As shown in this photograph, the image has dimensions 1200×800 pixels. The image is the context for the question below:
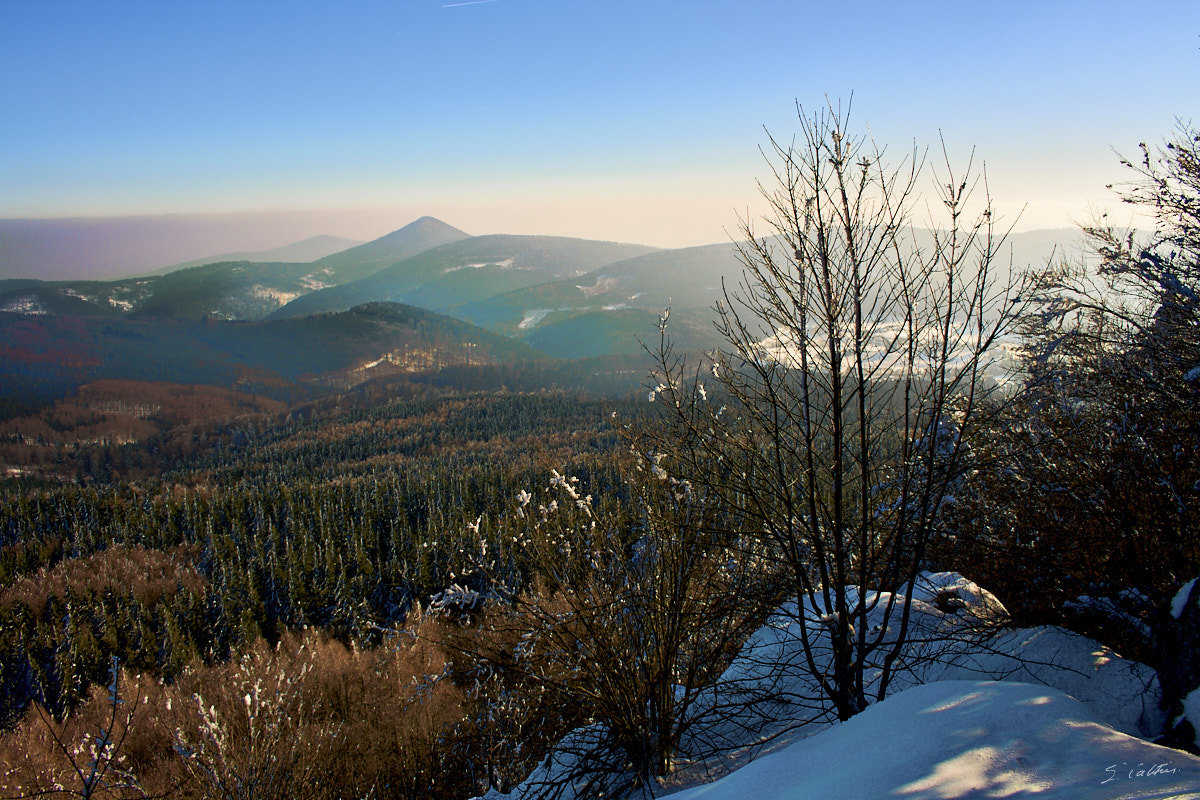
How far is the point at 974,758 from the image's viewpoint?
3379 millimetres

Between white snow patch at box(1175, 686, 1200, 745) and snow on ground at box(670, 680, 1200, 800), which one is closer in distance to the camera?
snow on ground at box(670, 680, 1200, 800)

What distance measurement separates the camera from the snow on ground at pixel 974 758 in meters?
3.11

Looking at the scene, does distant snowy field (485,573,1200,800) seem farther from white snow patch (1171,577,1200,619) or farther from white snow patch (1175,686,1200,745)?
white snow patch (1171,577,1200,619)

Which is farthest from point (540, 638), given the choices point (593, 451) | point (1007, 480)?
point (593, 451)

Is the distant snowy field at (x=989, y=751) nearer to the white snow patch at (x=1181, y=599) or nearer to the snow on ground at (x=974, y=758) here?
the snow on ground at (x=974, y=758)

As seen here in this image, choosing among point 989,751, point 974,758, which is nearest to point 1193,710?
point 989,751

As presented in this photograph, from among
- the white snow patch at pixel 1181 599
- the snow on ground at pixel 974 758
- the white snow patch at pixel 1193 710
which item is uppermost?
the white snow patch at pixel 1181 599

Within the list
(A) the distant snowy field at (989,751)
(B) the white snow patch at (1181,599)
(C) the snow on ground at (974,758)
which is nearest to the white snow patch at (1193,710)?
(A) the distant snowy field at (989,751)

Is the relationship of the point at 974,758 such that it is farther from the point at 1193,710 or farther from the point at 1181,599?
the point at 1181,599

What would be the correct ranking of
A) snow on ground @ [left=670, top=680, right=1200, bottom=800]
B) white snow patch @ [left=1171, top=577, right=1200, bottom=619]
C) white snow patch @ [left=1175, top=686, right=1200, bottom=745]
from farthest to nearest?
1. white snow patch @ [left=1171, top=577, right=1200, bottom=619]
2. white snow patch @ [left=1175, top=686, right=1200, bottom=745]
3. snow on ground @ [left=670, top=680, right=1200, bottom=800]

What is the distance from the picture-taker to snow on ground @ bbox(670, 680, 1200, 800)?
311 centimetres

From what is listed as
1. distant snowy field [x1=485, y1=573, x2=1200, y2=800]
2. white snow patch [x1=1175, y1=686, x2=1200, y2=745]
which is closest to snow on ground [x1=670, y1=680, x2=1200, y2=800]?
distant snowy field [x1=485, y1=573, x2=1200, y2=800]

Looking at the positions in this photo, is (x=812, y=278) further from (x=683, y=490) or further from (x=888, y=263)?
(x=683, y=490)

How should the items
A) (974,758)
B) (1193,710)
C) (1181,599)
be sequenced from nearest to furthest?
(974,758) → (1193,710) → (1181,599)
